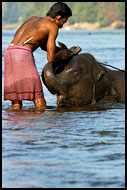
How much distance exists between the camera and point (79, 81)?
9156mm

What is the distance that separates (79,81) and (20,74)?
35.0 inches

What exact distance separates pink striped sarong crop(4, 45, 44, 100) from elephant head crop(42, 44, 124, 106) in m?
0.18

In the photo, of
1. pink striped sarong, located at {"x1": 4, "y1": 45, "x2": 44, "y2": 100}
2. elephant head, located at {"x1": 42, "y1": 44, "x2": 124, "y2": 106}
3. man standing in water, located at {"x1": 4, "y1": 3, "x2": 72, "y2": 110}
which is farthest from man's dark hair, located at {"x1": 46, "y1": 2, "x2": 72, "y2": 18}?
pink striped sarong, located at {"x1": 4, "y1": 45, "x2": 44, "y2": 100}

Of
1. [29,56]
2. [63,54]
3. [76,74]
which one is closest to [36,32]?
[29,56]

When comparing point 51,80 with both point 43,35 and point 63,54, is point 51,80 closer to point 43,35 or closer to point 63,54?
point 63,54

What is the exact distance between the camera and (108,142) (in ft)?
22.2

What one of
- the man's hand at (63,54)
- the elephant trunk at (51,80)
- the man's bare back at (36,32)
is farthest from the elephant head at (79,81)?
the man's bare back at (36,32)

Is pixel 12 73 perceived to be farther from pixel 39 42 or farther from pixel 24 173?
pixel 24 173

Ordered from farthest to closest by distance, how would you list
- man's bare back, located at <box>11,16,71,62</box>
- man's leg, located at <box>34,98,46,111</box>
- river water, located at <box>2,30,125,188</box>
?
man's leg, located at <box>34,98,46,111</box> → man's bare back, located at <box>11,16,71,62</box> → river water, located at <box>2,30,125,188</box>

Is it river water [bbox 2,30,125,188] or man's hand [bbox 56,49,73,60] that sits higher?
man's hand [bbox 56,49,73,60]

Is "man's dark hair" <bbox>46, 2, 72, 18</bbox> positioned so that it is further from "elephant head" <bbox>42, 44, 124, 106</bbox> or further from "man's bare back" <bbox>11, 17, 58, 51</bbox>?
"elephant head" <bbox>42, 44, 124, 106</bbox>

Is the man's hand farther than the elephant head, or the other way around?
the elephant head

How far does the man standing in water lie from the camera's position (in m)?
8.75

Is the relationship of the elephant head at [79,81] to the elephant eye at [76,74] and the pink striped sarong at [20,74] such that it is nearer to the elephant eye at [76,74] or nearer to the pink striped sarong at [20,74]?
the elephant eye at [76,74]
